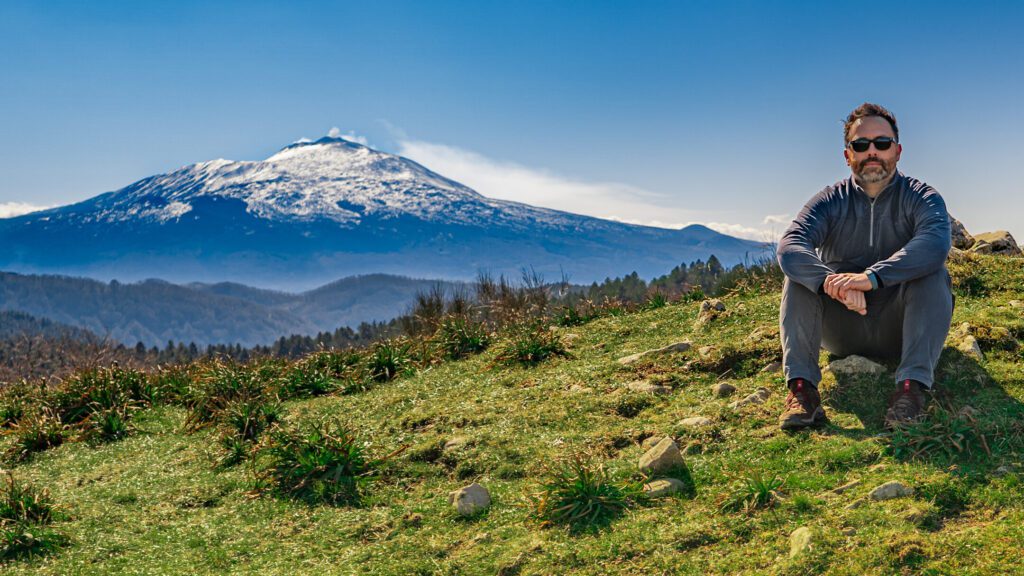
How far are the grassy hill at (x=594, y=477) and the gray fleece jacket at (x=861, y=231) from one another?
942 millimetres

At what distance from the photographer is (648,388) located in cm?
646

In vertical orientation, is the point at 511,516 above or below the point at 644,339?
below

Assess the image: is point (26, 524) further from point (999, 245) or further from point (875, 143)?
point (999, 245)

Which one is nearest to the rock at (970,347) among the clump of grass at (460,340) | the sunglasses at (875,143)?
the sunglasses at (875,143)

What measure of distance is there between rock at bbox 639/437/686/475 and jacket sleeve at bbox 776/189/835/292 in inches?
55.2

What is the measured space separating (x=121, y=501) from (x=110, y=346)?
6.92 meters

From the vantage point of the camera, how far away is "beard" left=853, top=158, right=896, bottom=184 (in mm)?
5105

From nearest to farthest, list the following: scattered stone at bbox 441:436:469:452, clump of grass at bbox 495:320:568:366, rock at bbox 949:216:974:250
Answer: scattered stone at bbox 441:436:469:452 → clump of grass at bbox 495:320:568:366 → rock at bbox 949:216:974:250

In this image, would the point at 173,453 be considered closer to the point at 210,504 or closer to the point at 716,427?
the point at 210,504

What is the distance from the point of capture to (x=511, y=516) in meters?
4.56

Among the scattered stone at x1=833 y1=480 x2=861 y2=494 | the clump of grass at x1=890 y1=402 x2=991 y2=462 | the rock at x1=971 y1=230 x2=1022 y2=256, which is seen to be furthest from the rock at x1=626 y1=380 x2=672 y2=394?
the rock at x1=971 y1=230 x2=1022 y2=256

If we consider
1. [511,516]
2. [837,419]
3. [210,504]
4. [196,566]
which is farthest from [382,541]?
[837,419]

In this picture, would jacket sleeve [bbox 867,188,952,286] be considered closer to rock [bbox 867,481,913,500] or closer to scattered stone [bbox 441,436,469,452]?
rock [bbox 867,481,913,500]

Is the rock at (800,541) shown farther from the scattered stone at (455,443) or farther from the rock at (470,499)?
the scattered stone at (455,443)
